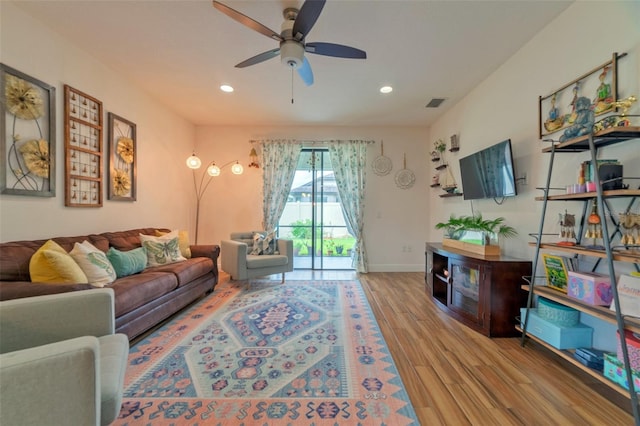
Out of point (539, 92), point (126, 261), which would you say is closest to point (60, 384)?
point (126, 261)

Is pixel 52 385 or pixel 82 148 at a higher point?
pixel 82 148

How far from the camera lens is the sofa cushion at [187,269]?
8.84 feet

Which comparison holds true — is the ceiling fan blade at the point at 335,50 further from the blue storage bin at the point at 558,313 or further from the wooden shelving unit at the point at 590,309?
the blue storage bin at the point at 558,313

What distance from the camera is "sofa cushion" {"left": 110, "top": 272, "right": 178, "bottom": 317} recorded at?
1969 millimetres

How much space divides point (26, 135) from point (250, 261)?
97.3 inches

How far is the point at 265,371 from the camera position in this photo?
5.89ft

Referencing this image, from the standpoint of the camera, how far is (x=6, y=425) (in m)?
0.77

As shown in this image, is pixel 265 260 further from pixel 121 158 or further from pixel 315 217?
pixel 121 158

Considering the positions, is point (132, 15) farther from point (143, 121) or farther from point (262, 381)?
point (262, 381)

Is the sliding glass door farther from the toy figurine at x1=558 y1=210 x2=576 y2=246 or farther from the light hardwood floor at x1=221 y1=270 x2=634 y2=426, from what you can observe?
the toy figurine at x1=558 y1=210 x2=576 y2=246

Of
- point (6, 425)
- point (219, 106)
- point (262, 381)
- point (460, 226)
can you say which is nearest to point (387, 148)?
point (460, 226)

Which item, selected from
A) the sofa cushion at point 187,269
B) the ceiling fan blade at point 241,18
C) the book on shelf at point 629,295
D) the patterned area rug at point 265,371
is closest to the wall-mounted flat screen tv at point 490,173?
the book on shelf at point 629,295

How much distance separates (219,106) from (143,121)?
1054 millimetres

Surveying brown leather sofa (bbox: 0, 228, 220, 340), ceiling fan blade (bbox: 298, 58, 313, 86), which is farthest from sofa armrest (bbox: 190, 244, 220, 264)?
ceiling fan blade (bbox: 298, 58, 313, 86)
